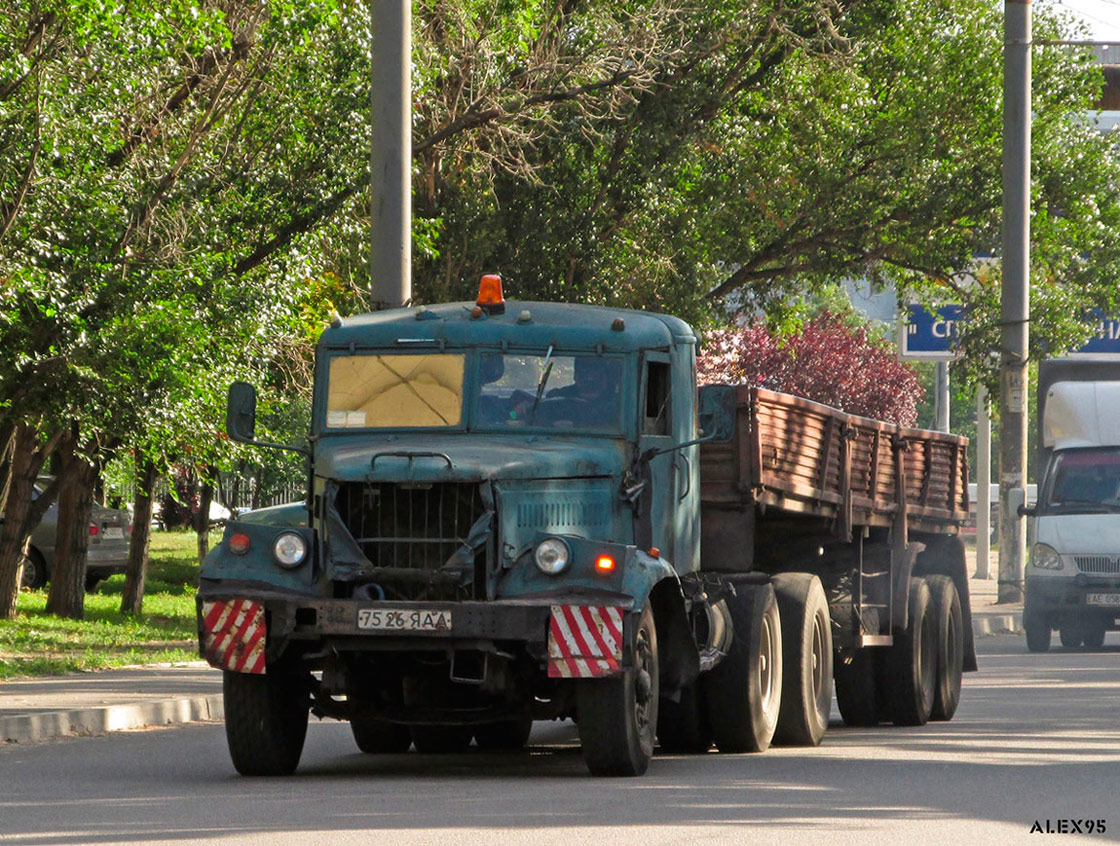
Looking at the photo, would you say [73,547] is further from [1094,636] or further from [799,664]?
[799,664]

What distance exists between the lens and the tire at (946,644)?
16.3 m

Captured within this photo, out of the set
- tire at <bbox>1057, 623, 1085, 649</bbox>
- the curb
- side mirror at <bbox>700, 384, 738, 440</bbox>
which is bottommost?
the curb

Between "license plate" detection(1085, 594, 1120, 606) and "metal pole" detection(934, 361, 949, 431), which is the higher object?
"metal pole" detection(934, 361, 949, 431)

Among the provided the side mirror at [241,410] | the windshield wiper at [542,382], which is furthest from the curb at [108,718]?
the windshield wiper at [542,382]

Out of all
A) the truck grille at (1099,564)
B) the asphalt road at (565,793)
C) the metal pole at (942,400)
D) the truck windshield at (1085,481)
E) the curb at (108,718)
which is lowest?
the asphalt road at (565,793)

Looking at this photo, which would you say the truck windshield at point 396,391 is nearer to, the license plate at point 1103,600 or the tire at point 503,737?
the tire at point 503,737

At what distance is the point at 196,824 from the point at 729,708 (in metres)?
4.37

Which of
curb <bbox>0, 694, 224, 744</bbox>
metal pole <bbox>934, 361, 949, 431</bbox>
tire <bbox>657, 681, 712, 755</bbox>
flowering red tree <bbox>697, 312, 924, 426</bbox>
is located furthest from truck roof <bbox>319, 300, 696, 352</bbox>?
flowering red tree <bbox>697, 312, 924, 426</bbox>

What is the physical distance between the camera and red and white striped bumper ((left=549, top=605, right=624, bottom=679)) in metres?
10.3

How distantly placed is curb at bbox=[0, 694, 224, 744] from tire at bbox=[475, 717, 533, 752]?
2.63 meters

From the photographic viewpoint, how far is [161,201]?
18.1 meters

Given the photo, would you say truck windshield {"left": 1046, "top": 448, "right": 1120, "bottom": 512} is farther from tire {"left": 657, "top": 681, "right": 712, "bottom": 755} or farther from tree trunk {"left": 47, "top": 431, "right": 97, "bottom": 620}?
tire {"left": 657, "top": 681, "right": 712, "bottom": 755}

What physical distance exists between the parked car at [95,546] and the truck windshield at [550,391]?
2053 cm

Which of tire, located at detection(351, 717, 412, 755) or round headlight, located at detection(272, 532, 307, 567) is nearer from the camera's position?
round headlight, located at detection(272, 532, 307, 567)
